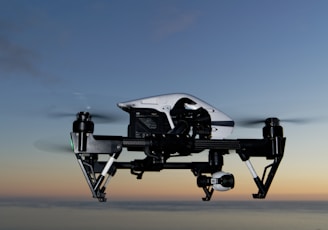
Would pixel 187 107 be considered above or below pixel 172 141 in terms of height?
above

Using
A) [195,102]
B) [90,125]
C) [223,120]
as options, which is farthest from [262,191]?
[90,125]

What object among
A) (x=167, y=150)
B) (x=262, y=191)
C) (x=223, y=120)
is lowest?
(x=262, y=191)

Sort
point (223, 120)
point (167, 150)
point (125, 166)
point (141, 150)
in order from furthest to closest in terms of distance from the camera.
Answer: point (125, 166)
point (223, 120)
point (141, 150)
point (167, 150)

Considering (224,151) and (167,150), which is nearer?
(167,150)

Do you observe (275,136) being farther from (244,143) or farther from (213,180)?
(213,180)

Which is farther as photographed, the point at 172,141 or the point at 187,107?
the point at 187,107
